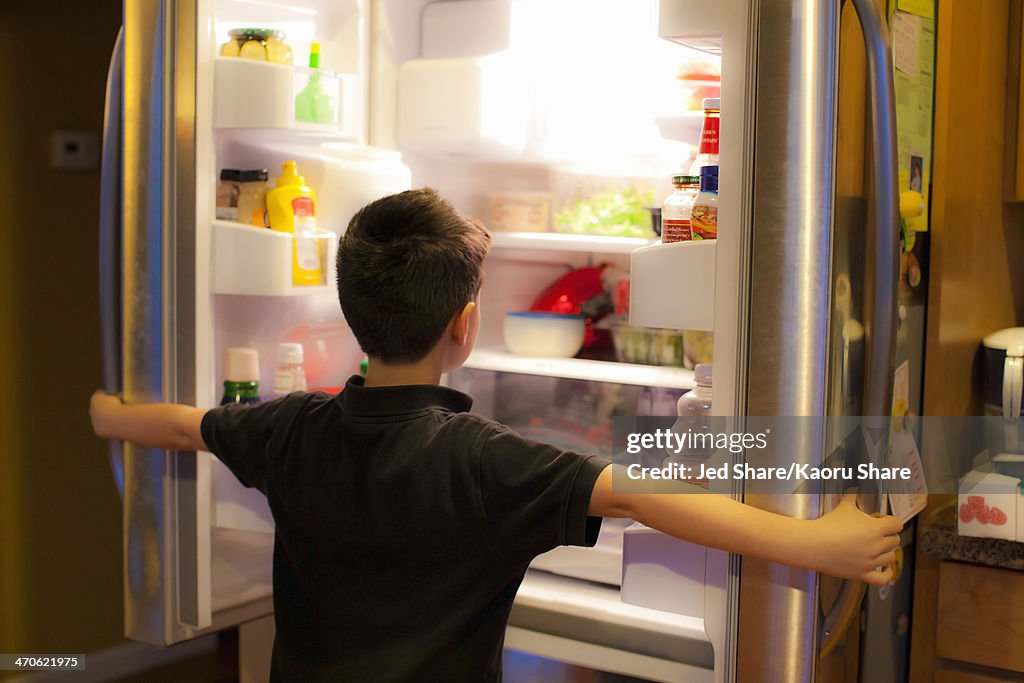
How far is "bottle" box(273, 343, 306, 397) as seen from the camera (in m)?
1.81

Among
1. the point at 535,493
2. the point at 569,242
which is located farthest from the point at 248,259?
the point at 535,493

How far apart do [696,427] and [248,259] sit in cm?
76

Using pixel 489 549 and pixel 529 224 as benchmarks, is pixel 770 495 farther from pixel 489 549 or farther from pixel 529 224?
pixel 529 224

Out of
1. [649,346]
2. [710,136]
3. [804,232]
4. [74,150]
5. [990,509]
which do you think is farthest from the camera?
[74,150]

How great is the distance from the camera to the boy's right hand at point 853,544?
125 cm

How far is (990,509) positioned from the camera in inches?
69.8

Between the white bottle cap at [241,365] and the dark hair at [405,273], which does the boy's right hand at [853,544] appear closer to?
the dark hair at [405,273]

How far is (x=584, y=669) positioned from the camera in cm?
169

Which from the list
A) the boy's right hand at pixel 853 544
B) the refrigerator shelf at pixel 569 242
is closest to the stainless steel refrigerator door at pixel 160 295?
the refrigerator shelf at pixel 569 242

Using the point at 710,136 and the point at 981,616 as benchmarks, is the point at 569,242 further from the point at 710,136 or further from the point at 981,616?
the point at 981,616

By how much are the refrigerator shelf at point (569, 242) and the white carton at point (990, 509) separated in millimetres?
712

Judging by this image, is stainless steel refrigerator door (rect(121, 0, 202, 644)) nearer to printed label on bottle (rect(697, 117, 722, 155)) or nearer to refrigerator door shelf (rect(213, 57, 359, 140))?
refrigerator door shelf (rect(213, 57, 359, 140))

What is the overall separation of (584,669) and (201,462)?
2.31 ft

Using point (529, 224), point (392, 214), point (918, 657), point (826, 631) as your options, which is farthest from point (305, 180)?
point (918, 657)
